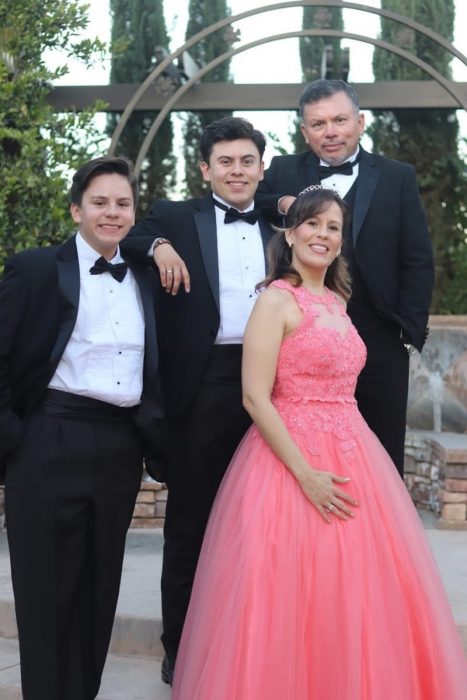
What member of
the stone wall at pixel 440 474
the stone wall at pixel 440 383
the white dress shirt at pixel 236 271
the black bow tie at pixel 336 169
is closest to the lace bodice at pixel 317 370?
the white dress shirt at pixel 236 271

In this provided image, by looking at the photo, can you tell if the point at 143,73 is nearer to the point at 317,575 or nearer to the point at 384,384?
the point at 384,384

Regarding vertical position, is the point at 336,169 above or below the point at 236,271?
above

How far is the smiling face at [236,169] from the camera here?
370 centimetres

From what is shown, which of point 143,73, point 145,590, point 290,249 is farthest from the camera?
point 143,73

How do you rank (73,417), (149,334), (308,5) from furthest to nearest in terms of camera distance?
(308,5) < (149,334) < (73,417)

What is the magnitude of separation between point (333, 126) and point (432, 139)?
510 centimetres

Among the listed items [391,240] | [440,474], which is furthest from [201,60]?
[391,240]

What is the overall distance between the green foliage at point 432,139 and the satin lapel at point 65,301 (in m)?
5.58

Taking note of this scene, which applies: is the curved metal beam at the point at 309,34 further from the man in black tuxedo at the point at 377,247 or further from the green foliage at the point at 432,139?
the man in black tuxedo at the point at 377,247

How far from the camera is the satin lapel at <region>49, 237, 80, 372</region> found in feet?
10.8

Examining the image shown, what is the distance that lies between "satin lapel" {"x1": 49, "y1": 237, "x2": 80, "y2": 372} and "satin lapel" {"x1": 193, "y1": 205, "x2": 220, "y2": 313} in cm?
53

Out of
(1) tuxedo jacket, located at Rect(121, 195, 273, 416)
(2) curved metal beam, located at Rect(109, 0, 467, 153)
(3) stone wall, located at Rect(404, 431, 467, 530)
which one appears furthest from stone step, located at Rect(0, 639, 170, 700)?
(2) curved metal beam, located at Rect(109, 0, 467, 153)

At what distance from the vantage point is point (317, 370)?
3490 mm

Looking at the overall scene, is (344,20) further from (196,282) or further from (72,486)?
(72,486)
